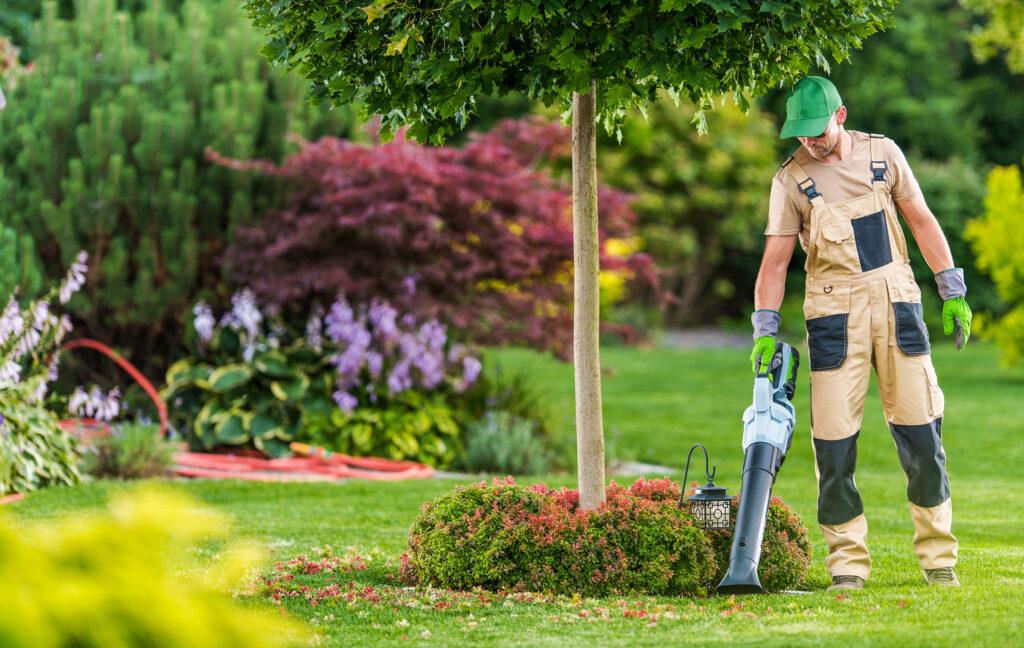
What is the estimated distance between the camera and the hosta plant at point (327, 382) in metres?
9.77

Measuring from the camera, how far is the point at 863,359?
5043 mm

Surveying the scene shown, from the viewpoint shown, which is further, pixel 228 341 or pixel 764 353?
pixel 228 341

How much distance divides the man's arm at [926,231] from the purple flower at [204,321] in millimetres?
6121

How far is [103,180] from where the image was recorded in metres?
10.2

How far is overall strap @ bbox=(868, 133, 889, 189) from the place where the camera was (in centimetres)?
504

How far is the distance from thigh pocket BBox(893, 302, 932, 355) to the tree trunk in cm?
118

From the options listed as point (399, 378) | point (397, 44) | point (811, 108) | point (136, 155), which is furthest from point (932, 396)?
point (136, 155)

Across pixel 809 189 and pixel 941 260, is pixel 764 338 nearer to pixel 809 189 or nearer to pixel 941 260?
pixel 809 189

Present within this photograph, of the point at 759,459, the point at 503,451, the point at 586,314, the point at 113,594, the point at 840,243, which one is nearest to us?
the point at 113,594

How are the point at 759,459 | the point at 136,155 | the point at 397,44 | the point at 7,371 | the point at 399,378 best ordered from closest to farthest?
the point at 397,44, the point at 759,459, the point at 7,371, the point at 399,378, the point at 136,155

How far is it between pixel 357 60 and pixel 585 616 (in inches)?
88.2

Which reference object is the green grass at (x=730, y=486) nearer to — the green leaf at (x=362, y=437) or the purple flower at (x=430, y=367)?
the green leaf at (x=362, y=437)

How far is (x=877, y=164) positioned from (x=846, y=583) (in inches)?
63.8

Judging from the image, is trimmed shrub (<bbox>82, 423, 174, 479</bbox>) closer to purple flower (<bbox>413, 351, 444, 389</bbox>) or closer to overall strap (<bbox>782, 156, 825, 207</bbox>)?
purple flower (<bbox>413, 351, 444, 389</bbox>)
